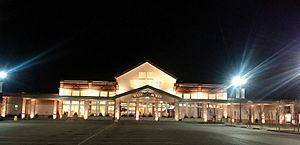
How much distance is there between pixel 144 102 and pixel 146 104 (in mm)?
914

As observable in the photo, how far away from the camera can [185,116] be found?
178 feet

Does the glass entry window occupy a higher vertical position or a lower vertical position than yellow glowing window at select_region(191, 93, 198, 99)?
lower

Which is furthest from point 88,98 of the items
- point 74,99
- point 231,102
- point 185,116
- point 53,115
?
point 231,102

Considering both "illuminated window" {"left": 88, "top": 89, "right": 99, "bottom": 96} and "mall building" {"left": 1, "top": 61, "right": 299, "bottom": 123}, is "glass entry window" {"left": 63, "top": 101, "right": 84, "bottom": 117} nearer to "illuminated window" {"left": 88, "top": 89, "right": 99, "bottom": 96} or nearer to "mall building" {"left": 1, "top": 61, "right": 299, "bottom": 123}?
"mall building" {"left": 1, "top": 61, "right": 299, "bottom": 123}

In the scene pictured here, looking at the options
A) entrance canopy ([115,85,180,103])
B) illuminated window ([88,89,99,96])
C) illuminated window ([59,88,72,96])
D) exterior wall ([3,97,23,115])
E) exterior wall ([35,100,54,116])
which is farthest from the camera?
illuminated window ([88,89,99,96])

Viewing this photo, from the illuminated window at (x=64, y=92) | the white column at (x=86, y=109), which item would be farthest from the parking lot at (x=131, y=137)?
the illuminated window at (x=64, y=92)

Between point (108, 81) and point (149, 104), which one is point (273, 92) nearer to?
point (149, 104)

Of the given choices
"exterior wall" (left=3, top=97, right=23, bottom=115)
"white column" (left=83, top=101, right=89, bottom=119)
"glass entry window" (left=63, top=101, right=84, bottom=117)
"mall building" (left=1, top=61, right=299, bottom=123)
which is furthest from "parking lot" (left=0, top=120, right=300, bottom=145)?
"exterior wall" (left=3, top=97, right=23, bottom=115)

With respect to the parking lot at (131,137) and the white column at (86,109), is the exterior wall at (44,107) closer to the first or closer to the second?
the white column at (86,109)

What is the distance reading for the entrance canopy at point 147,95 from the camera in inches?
2006

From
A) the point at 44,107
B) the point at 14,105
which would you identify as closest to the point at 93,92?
the point at 44,107

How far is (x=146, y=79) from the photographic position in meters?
56.1

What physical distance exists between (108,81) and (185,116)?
1546cm

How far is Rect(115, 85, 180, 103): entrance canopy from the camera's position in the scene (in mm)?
50947
